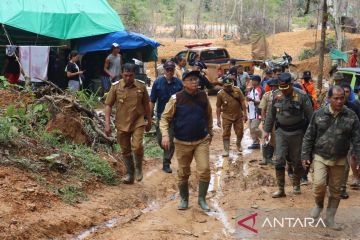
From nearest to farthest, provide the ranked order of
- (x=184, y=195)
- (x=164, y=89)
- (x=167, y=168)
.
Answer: (x=184, y=195) < (x=164, y=89) < (x=167, y=168)

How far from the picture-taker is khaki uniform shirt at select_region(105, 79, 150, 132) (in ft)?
25.8

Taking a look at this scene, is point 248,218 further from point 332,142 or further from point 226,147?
point 226,147

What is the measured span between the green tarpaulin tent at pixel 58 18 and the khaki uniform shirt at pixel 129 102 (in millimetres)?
7416

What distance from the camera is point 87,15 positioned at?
1623cm

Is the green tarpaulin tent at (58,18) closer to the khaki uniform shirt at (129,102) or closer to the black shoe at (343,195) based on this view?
the khaki uniform shirt at (129,102)

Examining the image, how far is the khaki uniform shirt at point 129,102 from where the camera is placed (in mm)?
7879

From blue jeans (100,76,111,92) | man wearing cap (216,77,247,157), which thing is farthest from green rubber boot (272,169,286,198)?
blue jeans (100,76,111,92)

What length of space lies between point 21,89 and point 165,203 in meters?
4.50

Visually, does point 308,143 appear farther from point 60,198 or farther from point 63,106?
point 63,106

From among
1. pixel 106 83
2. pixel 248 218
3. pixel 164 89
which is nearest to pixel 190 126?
pixel 248 218

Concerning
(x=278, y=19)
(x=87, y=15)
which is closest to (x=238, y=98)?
(x=87, y=15)

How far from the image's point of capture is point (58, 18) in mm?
15531

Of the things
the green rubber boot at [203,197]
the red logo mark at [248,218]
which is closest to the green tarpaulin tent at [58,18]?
the green rubber boot at [203,197]

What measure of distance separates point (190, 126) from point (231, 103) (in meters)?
3.98
